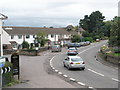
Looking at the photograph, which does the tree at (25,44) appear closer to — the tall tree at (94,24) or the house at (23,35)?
the house at (23,35)

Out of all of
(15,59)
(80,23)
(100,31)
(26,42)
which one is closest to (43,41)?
(26,42)

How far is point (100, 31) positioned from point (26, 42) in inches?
2336

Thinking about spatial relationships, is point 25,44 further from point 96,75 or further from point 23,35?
point 96,75

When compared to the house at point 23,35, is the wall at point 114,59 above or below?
below

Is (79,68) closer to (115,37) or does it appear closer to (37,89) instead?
(115,37)

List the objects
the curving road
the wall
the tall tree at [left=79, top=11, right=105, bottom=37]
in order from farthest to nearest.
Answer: the tall tree at [left=79, top=11, right=105, bottom=37] < the wall < the curving road

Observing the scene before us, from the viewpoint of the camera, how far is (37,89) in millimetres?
11930

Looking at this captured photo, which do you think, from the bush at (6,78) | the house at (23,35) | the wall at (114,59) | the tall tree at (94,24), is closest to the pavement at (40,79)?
the bush at (6,78)

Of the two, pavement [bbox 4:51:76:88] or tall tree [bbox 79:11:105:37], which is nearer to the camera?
pavement [bbox 4:51:76:88]

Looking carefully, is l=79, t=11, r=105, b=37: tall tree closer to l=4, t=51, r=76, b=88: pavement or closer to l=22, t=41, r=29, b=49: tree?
l=22, t=41, r=29, b=49: tree

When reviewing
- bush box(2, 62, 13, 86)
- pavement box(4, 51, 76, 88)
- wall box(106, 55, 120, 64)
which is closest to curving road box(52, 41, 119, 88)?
pavement box(4, 51, 76, 88)

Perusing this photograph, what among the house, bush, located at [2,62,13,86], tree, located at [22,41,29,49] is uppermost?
the house

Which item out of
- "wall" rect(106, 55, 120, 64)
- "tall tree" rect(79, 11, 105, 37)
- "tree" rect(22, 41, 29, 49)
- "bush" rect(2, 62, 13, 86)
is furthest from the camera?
"tall tree" rect(79, 11, 105, 37)

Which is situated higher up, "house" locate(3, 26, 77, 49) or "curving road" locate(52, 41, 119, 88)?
Answer: "house" locate(3, 26, 77, 49)
